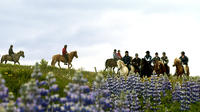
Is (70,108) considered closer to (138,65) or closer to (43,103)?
(43,103)

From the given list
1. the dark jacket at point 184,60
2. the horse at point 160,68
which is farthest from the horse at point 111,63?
the horse at point 160,68

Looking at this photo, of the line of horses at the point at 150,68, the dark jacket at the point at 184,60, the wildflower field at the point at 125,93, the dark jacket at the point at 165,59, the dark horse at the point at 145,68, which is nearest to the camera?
the wildflower field at the point at 125,93

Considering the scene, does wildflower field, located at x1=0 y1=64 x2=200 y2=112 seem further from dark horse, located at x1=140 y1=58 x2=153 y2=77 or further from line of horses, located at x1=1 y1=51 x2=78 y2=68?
line of horses, located at x1=1 y1=51 x2=78 y2=68

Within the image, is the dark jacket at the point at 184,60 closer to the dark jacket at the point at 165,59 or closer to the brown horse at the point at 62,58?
the dark jacket at the point at 165,59

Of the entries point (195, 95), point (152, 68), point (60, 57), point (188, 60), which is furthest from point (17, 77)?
point (60, 57)

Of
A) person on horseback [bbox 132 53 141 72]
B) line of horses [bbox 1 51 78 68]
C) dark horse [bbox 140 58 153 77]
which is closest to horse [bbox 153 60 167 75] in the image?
dark horse [bbox 140 58 153 77]

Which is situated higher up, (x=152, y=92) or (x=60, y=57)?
(x=60, y=57)

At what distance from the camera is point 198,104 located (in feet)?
50.0

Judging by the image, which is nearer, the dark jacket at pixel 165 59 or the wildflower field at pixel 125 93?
the wildflower field at pixel 125 93

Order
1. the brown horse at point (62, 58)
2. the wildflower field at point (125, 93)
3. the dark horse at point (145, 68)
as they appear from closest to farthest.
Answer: the wildflower field at point (125, 93) < the dark horse at point (145, 68) < the brown horse at point (62, 58)

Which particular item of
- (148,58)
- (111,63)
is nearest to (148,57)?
(148,58)

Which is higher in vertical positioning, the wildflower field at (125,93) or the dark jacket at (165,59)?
the dark jacket at (165,59)

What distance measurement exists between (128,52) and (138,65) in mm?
2542

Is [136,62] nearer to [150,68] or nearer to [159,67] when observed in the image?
[150,68]
